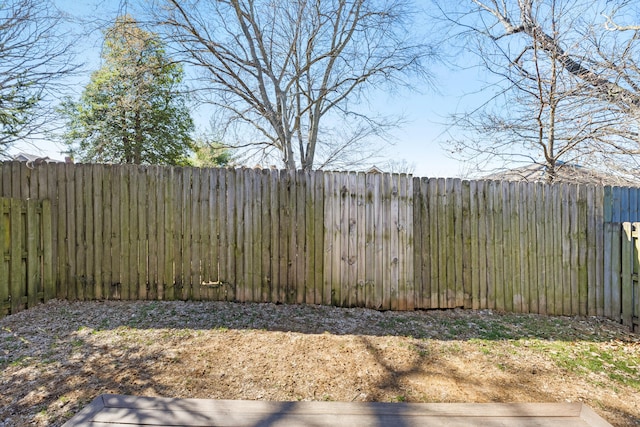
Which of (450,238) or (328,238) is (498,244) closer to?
(450,238)

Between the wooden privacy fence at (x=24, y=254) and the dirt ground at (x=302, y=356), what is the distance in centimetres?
22

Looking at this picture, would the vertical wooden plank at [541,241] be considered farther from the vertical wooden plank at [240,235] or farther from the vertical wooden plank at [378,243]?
the vertical wooden plank at [240,235]

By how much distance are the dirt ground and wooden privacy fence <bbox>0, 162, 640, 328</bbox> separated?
257 millimetres

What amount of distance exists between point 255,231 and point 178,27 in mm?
6336

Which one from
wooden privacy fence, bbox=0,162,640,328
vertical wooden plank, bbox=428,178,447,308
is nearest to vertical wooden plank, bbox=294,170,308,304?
wooden privacy fence, bbox=0,162,640,328

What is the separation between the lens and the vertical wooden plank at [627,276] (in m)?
3.99

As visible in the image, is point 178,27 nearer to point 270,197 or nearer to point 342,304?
point 270,197

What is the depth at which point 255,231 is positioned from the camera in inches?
164

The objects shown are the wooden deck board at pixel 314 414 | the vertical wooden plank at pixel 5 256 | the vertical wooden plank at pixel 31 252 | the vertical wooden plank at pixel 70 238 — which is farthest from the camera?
the vertical wooden plank at pixel 70 238

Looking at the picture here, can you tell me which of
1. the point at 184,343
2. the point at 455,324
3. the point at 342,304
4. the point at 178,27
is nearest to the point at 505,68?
the point at 455,324

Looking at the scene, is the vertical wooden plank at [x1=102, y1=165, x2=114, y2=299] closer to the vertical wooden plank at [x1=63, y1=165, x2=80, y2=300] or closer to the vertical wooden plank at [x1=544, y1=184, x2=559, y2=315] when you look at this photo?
the vertical wooden plank at [x1=63, y1=165, x2=80, y2=300]

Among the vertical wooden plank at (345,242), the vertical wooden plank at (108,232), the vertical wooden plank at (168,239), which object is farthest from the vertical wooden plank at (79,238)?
the vertical wooden plank at (345,242)

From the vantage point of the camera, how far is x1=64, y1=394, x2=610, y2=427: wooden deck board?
1.75 metres

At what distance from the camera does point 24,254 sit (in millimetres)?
3734
